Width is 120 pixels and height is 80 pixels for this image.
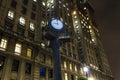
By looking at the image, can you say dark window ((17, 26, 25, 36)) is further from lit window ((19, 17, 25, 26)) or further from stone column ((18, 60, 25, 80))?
stone column ((18, 60, 25, 80))

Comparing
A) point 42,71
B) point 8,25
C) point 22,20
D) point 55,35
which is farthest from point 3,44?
point 55,35

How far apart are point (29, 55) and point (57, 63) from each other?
13849 millimetres

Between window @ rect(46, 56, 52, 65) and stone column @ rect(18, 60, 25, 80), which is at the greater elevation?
window @ rect(46, 56, 52, 65)

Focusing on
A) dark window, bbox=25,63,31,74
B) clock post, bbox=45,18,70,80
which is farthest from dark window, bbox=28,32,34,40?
clock post, bbox=45,18,70,80

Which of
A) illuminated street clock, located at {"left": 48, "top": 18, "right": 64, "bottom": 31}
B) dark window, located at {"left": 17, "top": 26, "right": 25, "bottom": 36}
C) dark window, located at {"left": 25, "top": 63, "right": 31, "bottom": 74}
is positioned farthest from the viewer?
dark window, located at {"left": 17, "top": 26, "right": 25, "bottom": 36}

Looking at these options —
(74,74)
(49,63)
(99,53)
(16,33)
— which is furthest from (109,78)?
(16,33)

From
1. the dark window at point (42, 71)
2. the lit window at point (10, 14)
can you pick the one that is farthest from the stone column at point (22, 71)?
the lit window at point (10, 14)

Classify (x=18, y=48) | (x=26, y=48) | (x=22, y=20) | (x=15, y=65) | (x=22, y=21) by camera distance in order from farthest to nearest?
1. (x=22, y=20)
2. (x=22, y=21)
3. (x=26, y=48)
4. (x=18, y=48)
5. (x=15, y=65)

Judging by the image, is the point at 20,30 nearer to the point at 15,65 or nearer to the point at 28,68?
the point at 15,65

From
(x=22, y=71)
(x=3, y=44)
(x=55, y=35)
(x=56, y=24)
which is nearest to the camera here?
(x=55, y=35)

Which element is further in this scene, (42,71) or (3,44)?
(42,71)

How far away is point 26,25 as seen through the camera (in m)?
28.2

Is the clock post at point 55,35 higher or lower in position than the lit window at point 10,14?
lower

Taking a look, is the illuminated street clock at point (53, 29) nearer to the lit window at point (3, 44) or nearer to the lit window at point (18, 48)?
the lit window at point (3, 44)
